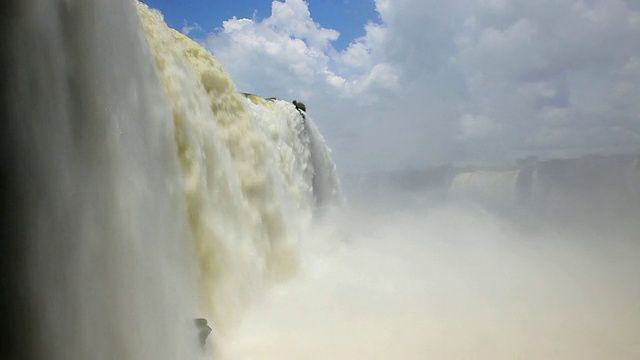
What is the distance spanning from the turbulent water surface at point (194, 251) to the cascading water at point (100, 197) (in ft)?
0.04

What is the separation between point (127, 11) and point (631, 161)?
27101mm

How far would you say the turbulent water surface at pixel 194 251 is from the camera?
2.46m

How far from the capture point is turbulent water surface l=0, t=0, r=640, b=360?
246 centimetres

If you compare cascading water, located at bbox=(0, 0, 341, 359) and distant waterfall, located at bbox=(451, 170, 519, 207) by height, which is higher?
distant waterfall, located at bbox=(451, 170, 519, 207)

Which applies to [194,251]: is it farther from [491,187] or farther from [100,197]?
[491,187]

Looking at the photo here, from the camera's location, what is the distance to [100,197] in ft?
9.84

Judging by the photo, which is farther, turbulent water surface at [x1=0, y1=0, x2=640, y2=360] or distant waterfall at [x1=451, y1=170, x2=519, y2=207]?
distant waterfall at [x1=451, y1=170, x2=519, y2=207]

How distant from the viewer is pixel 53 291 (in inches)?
97.4

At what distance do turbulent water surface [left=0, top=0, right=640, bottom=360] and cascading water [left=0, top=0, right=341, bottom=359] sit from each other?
1cm

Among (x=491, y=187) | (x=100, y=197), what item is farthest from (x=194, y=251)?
(x=491, y=187)

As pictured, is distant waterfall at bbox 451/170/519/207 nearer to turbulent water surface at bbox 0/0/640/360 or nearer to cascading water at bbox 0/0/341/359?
turbulent water surface at bbox 0/0/640/360

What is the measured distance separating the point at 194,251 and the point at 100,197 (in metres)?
2.33

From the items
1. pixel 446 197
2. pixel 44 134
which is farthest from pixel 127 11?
pixel 446 197

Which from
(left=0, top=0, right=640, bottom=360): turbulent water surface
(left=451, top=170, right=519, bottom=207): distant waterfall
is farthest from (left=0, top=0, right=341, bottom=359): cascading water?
(left=451, top=170, right=519, bottom=207): distant waterfall
